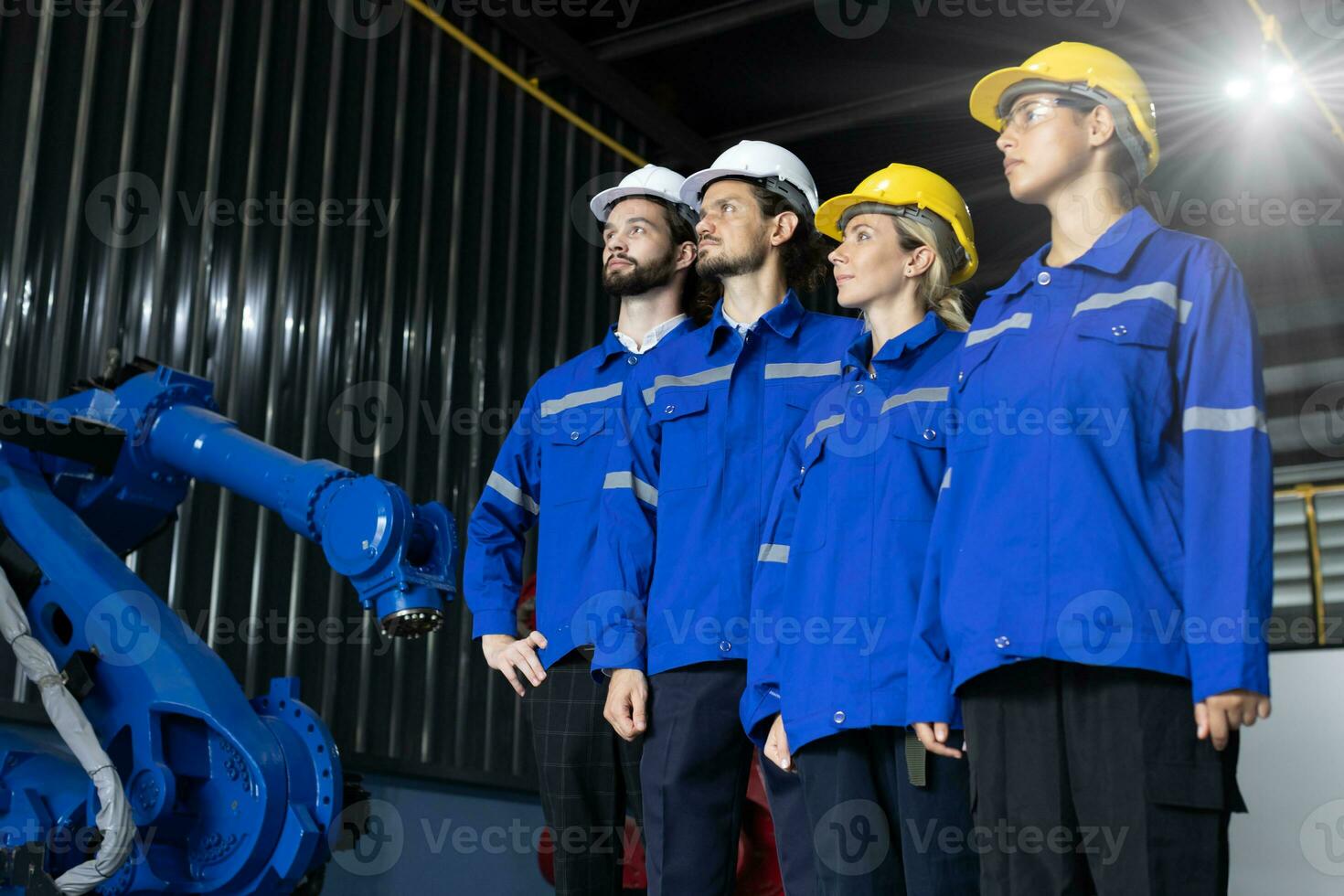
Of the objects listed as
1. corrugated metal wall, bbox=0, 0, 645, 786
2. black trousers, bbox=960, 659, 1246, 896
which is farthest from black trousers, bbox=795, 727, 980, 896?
corrugated metal wall, bbox=0, 0, 645, 786

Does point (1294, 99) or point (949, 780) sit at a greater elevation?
point (1294, 99)

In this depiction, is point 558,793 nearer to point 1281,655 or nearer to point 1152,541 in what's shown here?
point 1152,541

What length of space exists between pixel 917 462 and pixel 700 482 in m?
0.60

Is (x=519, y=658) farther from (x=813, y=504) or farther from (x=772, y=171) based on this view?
(x=772, y=171)

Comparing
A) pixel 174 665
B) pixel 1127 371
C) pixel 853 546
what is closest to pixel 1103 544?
pixel 1127 371

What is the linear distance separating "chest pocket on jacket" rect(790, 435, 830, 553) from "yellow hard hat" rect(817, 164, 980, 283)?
21.3 inches

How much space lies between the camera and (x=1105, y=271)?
7.37ft

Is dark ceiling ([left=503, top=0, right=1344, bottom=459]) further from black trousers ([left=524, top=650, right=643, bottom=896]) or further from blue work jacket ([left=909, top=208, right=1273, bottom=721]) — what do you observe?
blue work jacket ([left=909, top=208, right=1273, bottom=721])

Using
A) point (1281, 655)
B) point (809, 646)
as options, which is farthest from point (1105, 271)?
point (1281, 655)

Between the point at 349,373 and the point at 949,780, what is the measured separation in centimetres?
403

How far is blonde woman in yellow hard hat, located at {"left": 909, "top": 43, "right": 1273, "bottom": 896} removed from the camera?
6.28 feet

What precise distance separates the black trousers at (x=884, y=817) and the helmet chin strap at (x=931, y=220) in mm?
1047

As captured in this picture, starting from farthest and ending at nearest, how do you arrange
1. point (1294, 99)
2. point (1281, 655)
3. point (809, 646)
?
1. point (1294, 99)
2. point (1281, 655)
3. point (809, 646)

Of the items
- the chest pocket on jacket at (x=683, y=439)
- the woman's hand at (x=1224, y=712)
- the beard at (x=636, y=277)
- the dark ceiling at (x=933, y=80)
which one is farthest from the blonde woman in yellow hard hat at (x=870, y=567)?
the dark ceiling at (x=933, y=80)
